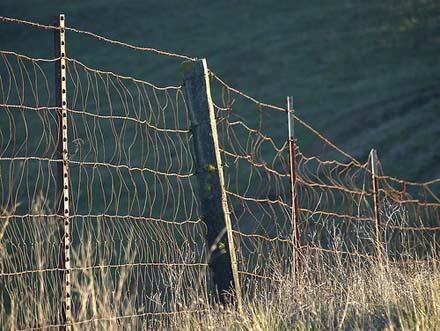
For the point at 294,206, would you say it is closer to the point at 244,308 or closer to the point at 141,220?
the point at 244,308

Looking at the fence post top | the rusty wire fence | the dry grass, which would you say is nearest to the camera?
the dry grass

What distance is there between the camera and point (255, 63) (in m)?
20.6

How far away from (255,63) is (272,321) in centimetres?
1660

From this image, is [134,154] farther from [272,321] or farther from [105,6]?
[272,321]

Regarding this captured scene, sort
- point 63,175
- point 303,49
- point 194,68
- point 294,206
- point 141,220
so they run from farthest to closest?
1. point 303,49
2. point 294,206
3. point 194,68
4. point 141,220
5. point 63,175

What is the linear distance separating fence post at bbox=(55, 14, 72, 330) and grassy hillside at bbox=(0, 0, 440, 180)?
1376cm

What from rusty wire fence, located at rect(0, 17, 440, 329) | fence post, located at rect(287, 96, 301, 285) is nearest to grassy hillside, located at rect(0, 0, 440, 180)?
rusty wire fence, located at rect(0, 17, 440, 329)

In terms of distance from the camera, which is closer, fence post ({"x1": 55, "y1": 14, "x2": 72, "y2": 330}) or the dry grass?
the dry grass

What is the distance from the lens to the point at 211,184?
17.5ft

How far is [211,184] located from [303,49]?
15.9 m

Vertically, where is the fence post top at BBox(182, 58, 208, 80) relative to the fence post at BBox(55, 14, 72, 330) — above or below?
above

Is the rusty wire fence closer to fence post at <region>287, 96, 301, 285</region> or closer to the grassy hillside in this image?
fence post at <region>287, 96, 301, 285</region>

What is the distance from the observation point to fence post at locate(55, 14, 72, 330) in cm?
439

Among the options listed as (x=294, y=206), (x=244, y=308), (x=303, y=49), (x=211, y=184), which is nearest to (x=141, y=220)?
(x=211, y=184)
